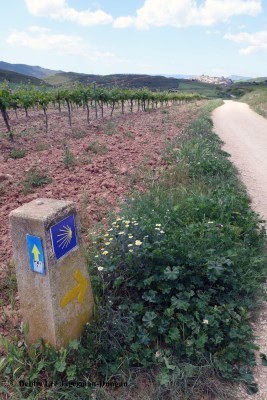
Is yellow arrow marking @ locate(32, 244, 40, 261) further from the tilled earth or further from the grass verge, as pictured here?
the tilled earth

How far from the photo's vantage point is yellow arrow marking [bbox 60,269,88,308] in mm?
2246

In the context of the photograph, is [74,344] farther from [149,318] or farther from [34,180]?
[34,180]

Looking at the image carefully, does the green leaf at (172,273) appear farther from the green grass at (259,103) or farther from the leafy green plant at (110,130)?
the green grass at (259,103)

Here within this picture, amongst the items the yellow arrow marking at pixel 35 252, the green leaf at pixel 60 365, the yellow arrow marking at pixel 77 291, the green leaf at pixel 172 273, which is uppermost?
the yellow arrow marking at pixel 35 252

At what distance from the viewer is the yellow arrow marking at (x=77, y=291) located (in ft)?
7.37

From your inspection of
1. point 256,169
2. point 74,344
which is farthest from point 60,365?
point 256,169

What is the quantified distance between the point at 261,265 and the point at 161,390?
1.89 metres

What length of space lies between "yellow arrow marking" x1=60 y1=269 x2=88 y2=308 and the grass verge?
0.83 ft

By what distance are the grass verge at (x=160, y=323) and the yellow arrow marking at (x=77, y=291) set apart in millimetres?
254

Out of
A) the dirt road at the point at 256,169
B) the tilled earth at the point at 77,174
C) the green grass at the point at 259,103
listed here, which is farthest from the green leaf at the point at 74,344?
the green grass at the point at 259,103

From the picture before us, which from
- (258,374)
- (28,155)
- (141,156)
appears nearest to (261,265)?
(258,374)

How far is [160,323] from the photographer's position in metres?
2.54

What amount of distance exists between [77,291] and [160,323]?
0.73 meters

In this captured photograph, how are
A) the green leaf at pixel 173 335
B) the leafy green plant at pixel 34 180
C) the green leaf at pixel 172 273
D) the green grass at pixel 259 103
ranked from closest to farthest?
the green leaf at pixel 173 335, the green leaf at pixel 172 273, the leafy green plant at pixel 34 180, the green grass at pixel 259 103
